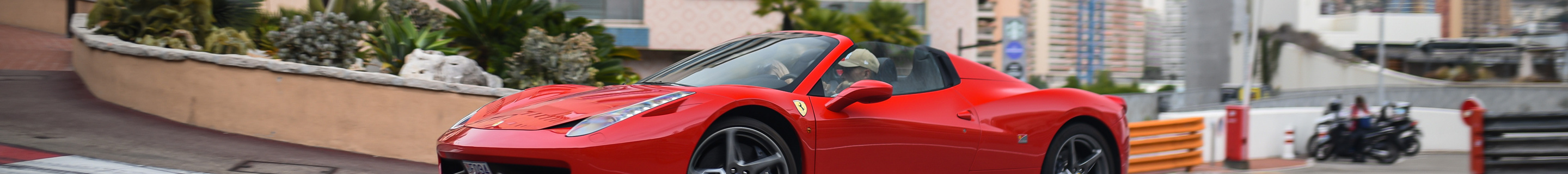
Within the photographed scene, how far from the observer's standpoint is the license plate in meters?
3.29

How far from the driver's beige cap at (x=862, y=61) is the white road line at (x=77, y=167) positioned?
3.36 m

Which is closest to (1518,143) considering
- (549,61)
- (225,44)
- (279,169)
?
(549,61)

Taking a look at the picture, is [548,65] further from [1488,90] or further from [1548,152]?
[1488,90]

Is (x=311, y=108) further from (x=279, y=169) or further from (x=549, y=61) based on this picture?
(x=549, y=61)

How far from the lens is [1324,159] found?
41.7 ft

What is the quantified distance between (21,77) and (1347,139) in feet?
43.7

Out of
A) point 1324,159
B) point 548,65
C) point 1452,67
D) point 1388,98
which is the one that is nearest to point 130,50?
point 548,65

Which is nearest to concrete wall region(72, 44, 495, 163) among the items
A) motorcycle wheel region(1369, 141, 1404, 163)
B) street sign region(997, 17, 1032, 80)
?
street sign region(997, 17, 1032, 80)

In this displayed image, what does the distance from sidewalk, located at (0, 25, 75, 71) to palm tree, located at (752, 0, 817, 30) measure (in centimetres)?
942

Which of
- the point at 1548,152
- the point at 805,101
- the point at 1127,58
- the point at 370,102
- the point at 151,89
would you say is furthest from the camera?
the point at 1127,58

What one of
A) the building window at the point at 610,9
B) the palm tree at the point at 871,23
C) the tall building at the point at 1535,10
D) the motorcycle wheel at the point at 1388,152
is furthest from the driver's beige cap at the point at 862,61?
the tall building at the point at 1535,10

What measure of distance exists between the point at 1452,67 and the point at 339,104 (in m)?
20.8

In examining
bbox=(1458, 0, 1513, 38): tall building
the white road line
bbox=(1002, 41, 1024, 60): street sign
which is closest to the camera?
the white road line

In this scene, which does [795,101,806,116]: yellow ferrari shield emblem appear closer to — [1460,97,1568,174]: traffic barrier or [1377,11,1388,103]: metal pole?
[1460,97,1568,174]: traffic barrier
